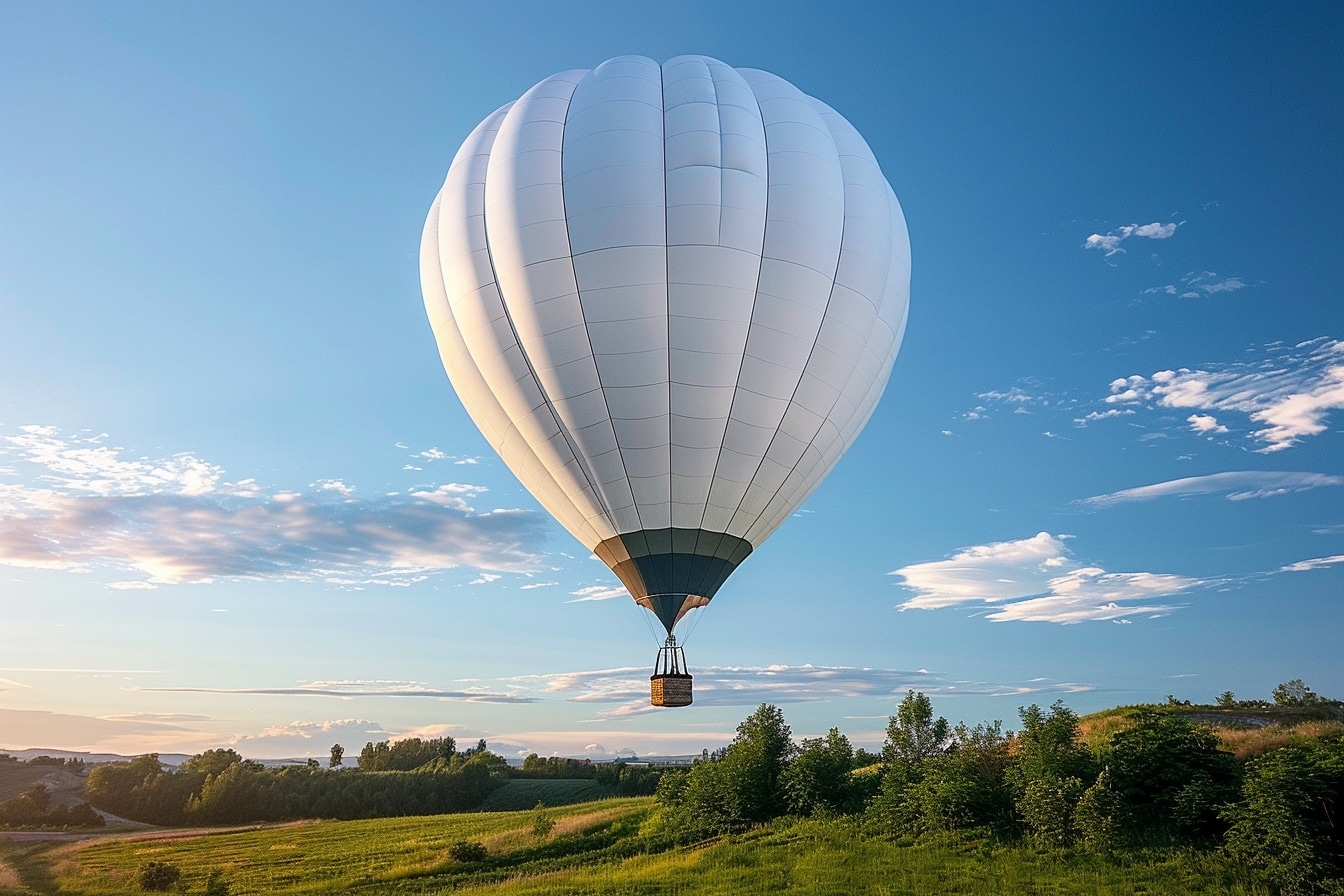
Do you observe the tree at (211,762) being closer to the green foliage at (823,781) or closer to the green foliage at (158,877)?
the green foliage at (158,877)

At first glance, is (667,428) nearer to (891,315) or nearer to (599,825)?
(891,315)

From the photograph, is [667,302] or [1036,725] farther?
[1036,725]

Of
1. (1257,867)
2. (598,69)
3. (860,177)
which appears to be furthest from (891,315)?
(1257,867)

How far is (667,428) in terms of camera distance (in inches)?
784

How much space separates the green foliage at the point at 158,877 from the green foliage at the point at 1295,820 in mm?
30513

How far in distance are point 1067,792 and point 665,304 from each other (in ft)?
48.7

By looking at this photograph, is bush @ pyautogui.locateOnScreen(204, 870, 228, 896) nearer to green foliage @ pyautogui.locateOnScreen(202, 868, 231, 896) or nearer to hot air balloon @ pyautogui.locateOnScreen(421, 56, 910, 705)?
green foliage @ pyautogui.locateOnScreen(202, 868, 231, 896)

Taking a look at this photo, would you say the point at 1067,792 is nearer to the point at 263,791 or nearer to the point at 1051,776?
the point at 1051,776

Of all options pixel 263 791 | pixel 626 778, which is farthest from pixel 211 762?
pixel 626 778

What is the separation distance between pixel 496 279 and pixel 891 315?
427 inches

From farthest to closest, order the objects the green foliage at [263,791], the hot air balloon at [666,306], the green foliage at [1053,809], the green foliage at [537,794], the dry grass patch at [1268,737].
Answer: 1. the green foliage at [537,794]
2. the green foliage at [263,791]
3. the dry grass patch at [1268,737]
4. the hot air balloon at [666,306]
5. the green foliage at [1053,809]

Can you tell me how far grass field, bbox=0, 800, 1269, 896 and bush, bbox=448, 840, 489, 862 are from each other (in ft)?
0.95

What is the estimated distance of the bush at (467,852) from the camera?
91.0 ft

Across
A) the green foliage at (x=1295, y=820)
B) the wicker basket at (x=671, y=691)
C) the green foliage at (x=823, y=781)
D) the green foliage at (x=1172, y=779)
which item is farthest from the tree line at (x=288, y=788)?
the green foliage at (x=1295, y=820)
